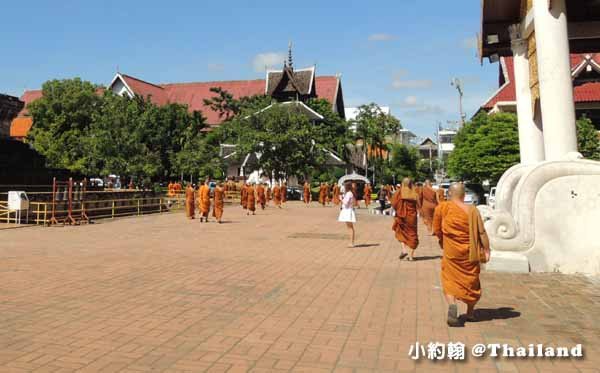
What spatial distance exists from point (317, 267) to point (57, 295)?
4.05 meters

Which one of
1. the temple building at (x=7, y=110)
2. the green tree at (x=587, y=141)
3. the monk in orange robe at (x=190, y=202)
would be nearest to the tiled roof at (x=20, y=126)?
the temple building at (x=7, y=110)

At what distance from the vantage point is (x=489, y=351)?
4230mm

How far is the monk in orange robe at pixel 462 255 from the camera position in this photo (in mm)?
4961

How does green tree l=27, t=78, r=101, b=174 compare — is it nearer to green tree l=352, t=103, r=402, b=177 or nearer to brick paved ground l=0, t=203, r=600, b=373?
green tree l=352, t=103, r=402, b=177

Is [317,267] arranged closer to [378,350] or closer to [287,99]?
A: [378,350]

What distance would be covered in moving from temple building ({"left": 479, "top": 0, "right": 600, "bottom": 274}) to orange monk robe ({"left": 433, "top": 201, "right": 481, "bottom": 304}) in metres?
3.21

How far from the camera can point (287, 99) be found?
4856 cm

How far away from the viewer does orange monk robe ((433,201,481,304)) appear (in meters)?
4.96

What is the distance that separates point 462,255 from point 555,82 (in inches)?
211

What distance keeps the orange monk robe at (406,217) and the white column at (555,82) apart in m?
2.58

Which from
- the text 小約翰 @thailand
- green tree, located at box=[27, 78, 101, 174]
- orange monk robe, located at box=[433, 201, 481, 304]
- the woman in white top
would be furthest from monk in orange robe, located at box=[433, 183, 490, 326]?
green tree, located at box=[27, 78, 101, 174]

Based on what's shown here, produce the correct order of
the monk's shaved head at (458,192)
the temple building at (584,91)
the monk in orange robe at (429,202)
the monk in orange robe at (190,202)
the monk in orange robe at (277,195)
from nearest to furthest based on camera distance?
1. the monk's shaved head at (458,192)
2. the monk in orange robe at (429,202)
3. the monk in orange robe at (190,202)
4. the temple building at (584,91)
5. the monk in orange robe at (277,195)

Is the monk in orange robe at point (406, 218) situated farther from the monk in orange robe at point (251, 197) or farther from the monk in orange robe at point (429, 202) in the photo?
the monk in orange robe at point (251, 197)

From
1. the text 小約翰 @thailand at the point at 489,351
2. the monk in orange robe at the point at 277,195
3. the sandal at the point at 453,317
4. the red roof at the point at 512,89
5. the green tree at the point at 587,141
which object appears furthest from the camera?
the red roof at the point at 512,89
